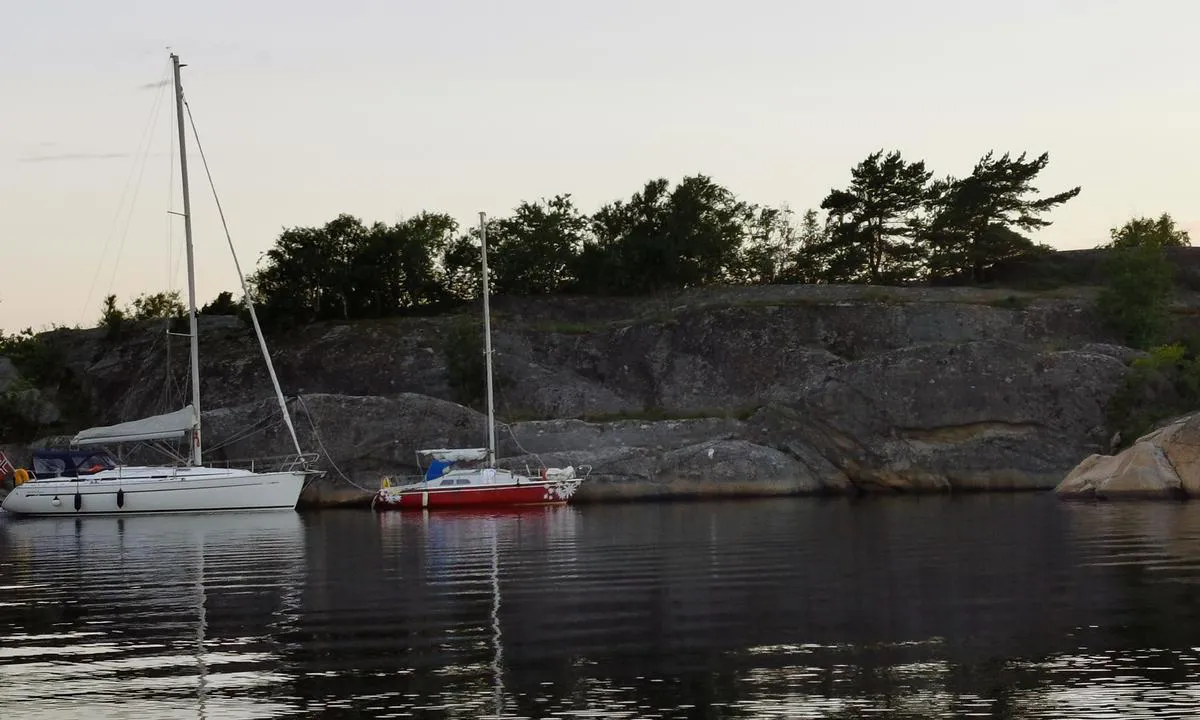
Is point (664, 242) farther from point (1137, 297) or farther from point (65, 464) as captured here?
point (65, 464)

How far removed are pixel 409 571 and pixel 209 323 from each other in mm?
66235

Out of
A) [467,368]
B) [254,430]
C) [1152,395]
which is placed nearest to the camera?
[1152,395]

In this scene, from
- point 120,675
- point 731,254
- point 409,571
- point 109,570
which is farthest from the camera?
point 731,254

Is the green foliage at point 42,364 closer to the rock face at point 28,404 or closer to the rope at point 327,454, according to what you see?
the rock face at point 28,404

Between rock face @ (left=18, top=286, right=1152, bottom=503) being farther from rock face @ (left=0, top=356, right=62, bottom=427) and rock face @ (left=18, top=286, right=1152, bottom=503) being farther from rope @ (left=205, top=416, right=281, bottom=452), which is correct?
rock face @ (left=0, top=356, right=62, bottom=427)

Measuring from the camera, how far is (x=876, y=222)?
310 feet

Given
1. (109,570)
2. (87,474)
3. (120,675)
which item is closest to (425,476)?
(87,474)

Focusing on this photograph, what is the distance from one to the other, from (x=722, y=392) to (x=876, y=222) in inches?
873

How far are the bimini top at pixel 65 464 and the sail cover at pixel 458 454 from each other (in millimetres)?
15331

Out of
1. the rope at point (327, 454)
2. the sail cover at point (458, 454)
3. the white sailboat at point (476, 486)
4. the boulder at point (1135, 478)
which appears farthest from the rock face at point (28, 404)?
the boulder at point (1135, 478)

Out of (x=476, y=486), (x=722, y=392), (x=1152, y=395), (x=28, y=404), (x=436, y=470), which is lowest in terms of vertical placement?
(x=476, y=486)

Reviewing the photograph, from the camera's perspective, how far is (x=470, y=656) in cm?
1864

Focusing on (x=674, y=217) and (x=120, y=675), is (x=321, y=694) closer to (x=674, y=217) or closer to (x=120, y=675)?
(x=120, y=675)

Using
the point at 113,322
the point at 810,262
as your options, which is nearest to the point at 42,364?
the point at 113,322
